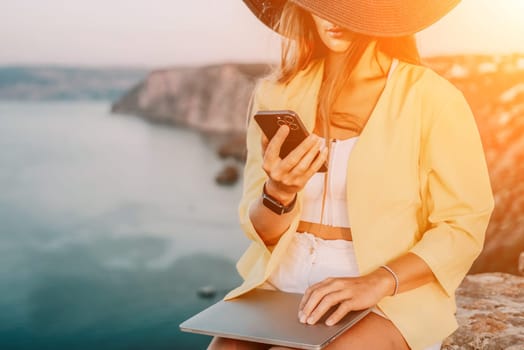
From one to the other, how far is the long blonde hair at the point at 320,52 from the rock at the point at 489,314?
501mm

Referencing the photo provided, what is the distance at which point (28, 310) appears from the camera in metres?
2.92

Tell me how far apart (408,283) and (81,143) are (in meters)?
1.98

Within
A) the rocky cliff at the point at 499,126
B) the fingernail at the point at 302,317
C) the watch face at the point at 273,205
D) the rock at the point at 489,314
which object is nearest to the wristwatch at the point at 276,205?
the watch face at the point at 273,205

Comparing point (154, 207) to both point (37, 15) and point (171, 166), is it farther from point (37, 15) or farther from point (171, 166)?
point (37, 15)

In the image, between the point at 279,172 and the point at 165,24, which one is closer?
the point at 279,172

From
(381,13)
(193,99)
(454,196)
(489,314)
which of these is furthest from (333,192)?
(193,99)

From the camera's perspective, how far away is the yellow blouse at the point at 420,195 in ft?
4.06

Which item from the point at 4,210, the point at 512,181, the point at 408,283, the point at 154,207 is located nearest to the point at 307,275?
the point at 408,283

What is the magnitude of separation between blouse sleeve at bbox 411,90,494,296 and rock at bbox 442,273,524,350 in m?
0.29

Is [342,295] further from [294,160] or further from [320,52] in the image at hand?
[320,52]

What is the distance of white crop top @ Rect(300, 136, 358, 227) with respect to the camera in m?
1.32

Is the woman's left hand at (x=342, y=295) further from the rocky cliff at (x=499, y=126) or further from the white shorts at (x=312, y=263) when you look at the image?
the rocky cliff at (x=499, y=126)

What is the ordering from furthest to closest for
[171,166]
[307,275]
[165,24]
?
[171,166]
[165,24]
[307,275]

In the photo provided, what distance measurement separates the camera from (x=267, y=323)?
117cm
